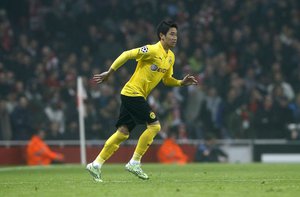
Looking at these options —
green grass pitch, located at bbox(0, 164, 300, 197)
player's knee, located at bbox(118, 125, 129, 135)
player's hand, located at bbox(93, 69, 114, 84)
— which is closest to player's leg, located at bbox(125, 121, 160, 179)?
green grass pitch, located at bbox(0, 164, 300, 197)

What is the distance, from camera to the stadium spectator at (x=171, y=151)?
25.7 m

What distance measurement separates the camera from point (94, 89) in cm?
2717

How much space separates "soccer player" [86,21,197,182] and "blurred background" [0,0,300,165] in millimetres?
11958

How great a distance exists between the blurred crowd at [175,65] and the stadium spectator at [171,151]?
374 mm

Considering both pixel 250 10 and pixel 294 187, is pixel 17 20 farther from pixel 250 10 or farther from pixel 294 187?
pixel 294 187

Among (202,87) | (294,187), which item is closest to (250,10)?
(202,87)

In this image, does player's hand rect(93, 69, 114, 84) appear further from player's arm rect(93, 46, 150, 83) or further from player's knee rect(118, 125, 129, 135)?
player's knee rect(118, 125, 129, 135)

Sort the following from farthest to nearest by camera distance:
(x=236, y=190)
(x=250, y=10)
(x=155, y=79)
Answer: (x=250, y=10)
(x=155, y=79)
(x=236, y=190)

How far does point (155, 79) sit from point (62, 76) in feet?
45.8

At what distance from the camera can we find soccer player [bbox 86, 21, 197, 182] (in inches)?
542

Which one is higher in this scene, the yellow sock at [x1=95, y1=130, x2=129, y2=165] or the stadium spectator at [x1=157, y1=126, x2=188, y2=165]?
the yellow sock at [x1=95, y1=130, x2=129, y2=165]

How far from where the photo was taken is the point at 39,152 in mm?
25297

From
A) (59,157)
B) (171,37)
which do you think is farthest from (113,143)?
(59,157)

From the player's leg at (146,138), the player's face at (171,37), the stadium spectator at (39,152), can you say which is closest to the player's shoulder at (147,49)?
the player's face at (171,37)
